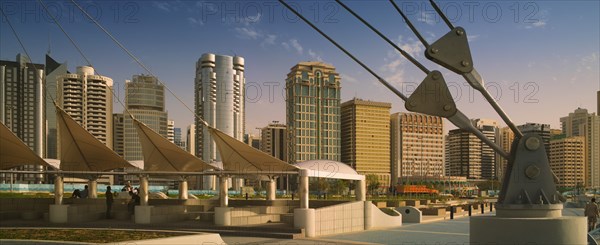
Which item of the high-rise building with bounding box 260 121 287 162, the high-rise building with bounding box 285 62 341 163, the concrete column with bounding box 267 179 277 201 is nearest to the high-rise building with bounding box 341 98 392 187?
the high-rise building with bounding box 285 62 341 163

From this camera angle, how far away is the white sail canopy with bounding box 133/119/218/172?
23.7 m

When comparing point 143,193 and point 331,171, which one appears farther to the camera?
point 143,193

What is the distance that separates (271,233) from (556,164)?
178653 mm

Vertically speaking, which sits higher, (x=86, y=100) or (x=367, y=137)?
(x=86, y=100)

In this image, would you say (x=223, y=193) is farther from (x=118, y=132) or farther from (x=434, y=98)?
(x=118, y=132)

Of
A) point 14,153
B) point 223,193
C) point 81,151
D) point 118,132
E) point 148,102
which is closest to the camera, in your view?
point 223,193

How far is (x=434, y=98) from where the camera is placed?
9.34 metres

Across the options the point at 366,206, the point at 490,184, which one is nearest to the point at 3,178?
the point at 366,206

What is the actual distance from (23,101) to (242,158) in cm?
13427

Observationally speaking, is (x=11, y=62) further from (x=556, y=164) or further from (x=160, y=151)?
(x=556, y=164)

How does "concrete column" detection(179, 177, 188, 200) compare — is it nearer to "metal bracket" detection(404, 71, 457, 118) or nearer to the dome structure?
the dome structure

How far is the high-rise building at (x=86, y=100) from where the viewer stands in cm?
15212

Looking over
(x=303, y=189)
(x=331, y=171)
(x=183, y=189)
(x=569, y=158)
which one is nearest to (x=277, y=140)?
(x=569, y=158)

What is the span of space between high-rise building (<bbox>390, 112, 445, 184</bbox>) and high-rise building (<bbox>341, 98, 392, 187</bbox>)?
21.8 meters
